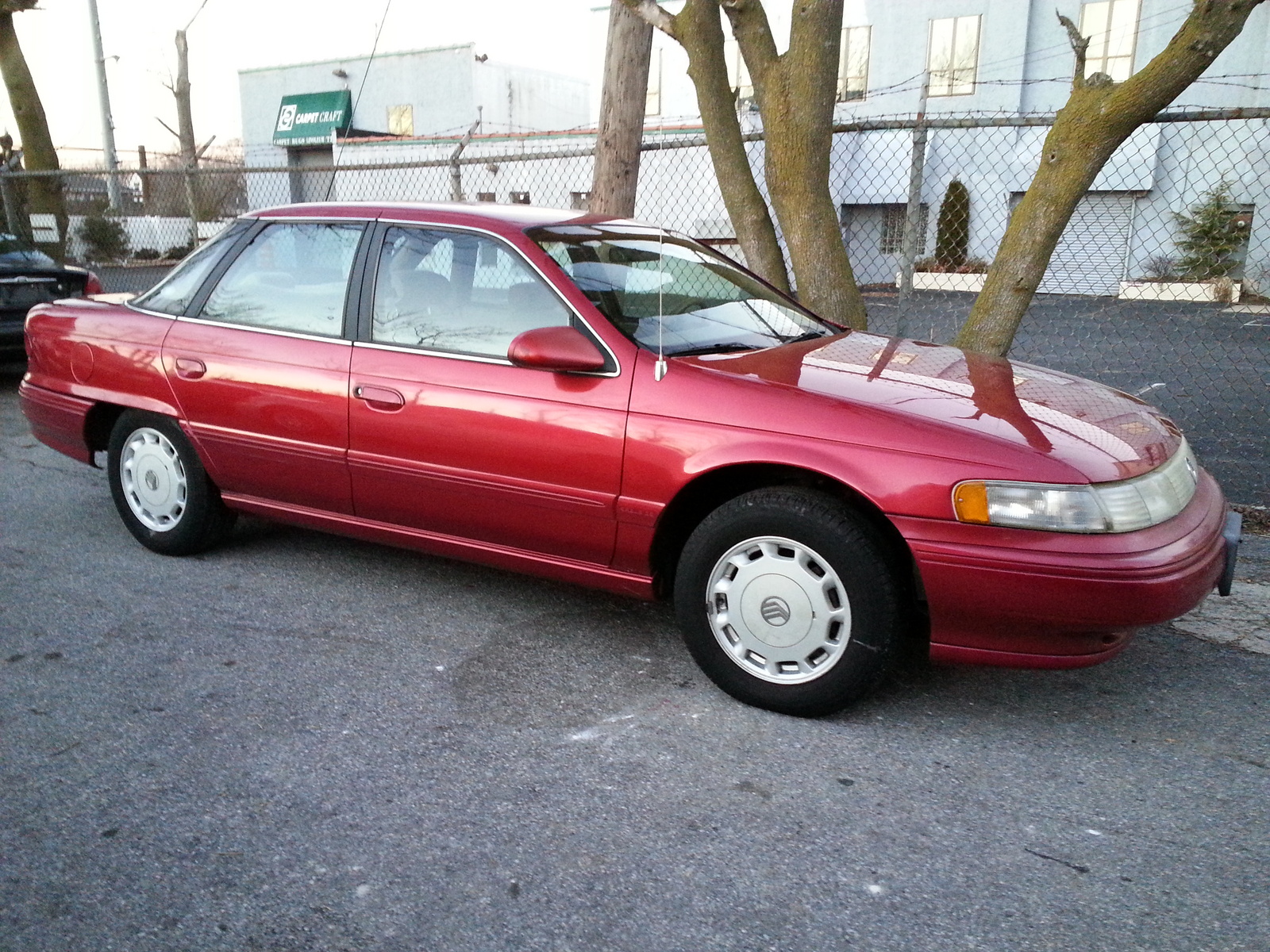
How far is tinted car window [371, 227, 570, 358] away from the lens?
143 inches

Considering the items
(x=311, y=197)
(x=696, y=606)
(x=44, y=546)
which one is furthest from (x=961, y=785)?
(x=311, y=197)

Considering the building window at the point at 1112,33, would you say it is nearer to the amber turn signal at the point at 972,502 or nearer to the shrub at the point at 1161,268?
the shrub at the point at 1161,268

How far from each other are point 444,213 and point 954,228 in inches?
777

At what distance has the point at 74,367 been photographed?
4707 mm

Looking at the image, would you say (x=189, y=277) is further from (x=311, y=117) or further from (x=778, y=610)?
(x=311, y=117)

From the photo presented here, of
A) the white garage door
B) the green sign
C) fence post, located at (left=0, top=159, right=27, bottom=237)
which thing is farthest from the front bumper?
the green sign

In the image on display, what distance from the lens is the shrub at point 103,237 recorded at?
22.2 meters

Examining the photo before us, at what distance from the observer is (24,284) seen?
820cm

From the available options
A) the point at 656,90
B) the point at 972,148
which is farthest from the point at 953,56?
the point at 656,90

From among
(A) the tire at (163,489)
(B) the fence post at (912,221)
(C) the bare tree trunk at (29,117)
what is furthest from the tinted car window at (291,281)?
(C) the bare tree trunk at (29,117)

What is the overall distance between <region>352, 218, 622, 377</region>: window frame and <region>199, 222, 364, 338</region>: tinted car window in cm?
9

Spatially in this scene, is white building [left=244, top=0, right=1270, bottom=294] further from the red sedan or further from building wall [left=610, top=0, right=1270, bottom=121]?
the red sedan

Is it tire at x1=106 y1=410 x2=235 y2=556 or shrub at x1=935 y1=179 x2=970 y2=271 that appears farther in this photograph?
shrub at x1=935 y1=179 x2=970 y2=271

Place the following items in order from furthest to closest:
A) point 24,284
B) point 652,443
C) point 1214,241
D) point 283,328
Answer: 1. point 1214,241
2. point 24,284
3. point 283,328
4. point 652,443
